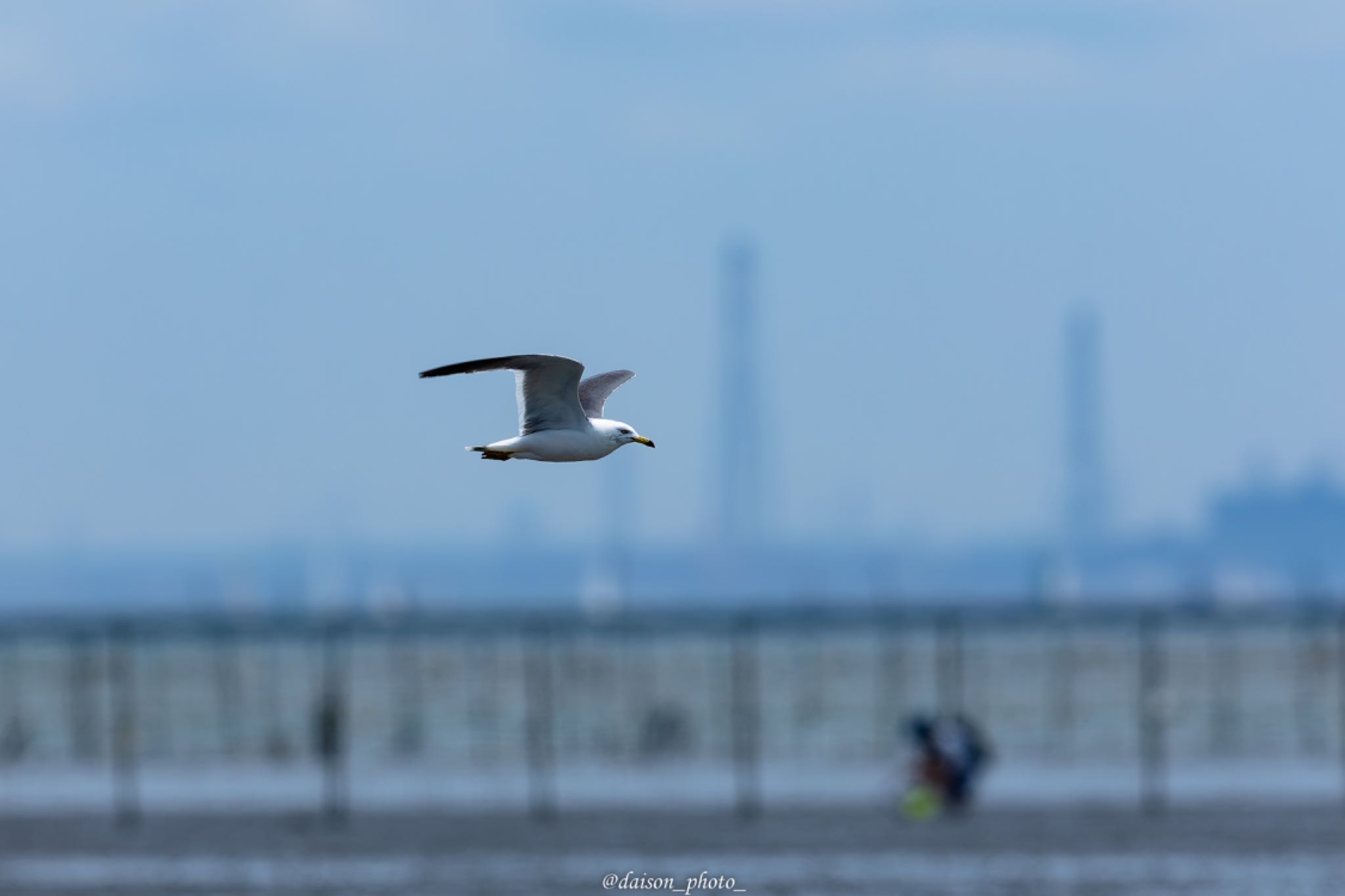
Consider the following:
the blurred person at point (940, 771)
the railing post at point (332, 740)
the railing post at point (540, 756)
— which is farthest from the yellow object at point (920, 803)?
the railing post at point (332, 740)

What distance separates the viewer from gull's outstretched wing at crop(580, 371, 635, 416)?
9.41m

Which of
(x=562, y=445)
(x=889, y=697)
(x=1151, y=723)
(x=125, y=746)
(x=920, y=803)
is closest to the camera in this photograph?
(x=562, y=445)

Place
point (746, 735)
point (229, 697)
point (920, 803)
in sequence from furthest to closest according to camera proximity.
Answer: point (229, 697), point (746, 735), point (920, 803)

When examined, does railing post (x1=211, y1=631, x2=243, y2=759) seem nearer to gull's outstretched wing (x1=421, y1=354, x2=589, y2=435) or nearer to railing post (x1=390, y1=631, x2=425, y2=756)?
railing post (x1=390, y1=631, x2=425, y2=756)

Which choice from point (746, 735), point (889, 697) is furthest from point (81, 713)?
point (746, 735)

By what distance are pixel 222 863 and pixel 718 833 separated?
26.4ft

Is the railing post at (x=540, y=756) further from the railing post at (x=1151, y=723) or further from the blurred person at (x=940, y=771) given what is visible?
the railing post at (x=1151, y=723)

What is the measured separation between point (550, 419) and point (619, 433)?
266 mm

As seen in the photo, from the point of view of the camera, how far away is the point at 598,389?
9750 mm

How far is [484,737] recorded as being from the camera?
80.8 m

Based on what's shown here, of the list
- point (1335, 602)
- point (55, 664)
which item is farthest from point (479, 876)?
point (1335, 602)

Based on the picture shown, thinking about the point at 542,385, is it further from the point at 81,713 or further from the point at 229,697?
the point at 229,697

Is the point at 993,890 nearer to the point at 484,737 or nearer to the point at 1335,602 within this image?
the point at 484,737

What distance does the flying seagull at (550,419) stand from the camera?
27.8ft
